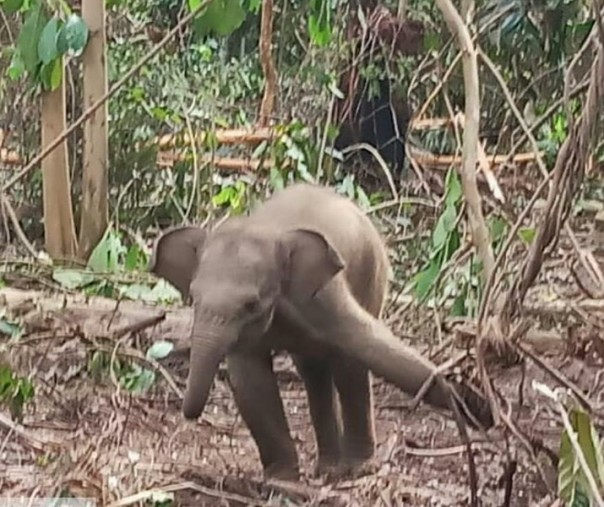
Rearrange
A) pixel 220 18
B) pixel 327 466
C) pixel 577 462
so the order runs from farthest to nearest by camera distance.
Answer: pixel 220 18
pixel 327 466
pixel 577 462

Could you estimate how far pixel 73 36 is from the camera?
1.50 meters

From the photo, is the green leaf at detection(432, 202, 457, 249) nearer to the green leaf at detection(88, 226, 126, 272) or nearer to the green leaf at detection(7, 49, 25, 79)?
the green leaf at detection(88, 226, 126, 272)

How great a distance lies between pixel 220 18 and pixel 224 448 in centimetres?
39

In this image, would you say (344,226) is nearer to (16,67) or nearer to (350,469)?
(350,469)

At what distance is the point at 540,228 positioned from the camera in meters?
1.21

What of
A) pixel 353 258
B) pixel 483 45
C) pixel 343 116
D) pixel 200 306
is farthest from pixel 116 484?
pixel 483 45

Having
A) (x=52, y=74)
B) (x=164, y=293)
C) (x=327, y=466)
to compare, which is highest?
(x=52, y=74)

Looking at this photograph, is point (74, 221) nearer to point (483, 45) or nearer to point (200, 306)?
point (200, 306)

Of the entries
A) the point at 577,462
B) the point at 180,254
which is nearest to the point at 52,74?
the point at 180,254

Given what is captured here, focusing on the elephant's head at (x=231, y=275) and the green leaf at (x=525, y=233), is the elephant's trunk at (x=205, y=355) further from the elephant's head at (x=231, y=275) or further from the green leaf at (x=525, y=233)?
the green leaf at (x=525, y=233)

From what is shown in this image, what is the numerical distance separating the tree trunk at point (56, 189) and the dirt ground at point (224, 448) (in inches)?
4.7

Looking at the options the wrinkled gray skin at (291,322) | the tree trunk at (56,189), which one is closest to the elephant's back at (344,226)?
the wrinkled gray skin at (291,322)

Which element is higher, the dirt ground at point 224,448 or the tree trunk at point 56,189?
the tree trunk at point 56,189

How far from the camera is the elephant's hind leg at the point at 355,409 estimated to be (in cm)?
133
